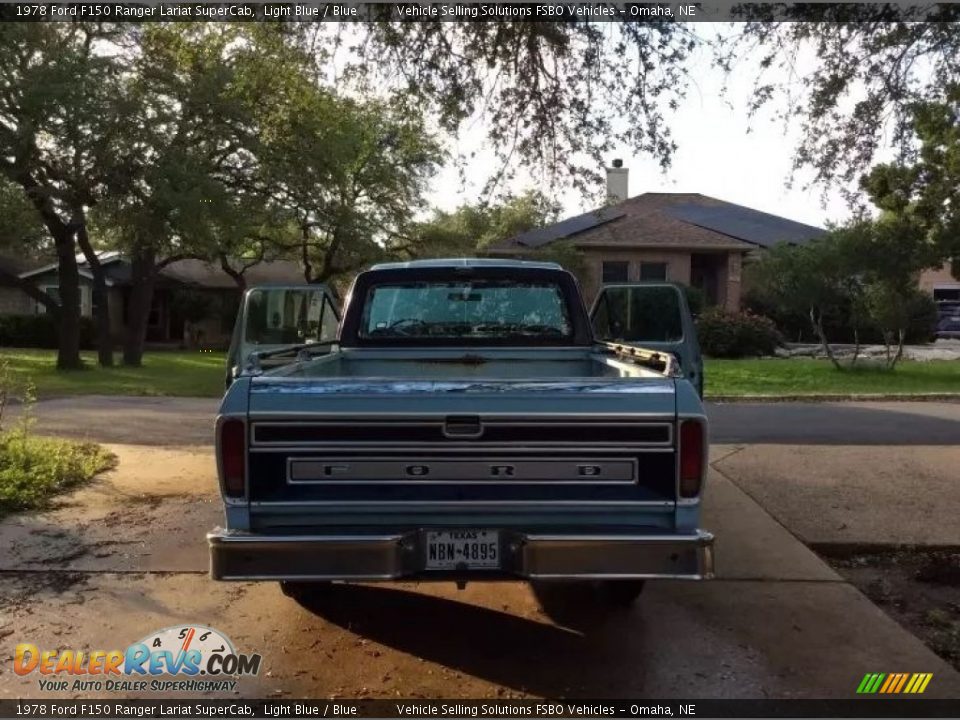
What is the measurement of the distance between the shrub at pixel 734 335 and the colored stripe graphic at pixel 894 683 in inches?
869

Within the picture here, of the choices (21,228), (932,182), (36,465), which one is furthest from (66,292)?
(932,182)

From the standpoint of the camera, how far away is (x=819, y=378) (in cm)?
2016

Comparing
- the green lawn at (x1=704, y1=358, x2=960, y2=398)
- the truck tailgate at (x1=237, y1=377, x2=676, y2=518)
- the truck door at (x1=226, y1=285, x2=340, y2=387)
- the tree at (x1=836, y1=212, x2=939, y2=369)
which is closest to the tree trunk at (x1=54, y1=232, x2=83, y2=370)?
the green lawn at (x1=704, y1=358, x2=960, y2=398)

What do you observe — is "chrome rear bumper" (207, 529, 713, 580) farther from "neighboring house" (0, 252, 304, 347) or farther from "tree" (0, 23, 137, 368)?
"neighboring house" (0, 252, 304, 347)

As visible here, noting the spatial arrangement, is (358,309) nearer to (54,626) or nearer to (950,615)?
(54,626)

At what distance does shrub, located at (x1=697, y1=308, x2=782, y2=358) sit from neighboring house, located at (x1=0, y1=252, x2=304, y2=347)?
739 inches

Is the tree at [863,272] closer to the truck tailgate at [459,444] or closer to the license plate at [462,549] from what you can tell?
the truck tailgate at [459,444]

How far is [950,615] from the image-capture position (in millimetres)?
5434

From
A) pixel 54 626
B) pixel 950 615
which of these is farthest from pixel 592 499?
pixel 54 626

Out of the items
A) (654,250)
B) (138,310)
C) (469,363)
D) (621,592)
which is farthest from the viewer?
(654,250)

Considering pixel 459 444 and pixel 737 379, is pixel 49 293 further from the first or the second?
pixel 459 444

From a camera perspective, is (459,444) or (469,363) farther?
(469,363)

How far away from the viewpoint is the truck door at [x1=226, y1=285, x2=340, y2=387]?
761 cm

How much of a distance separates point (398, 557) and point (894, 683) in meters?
2.41
